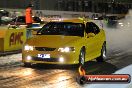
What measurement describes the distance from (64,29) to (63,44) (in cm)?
128

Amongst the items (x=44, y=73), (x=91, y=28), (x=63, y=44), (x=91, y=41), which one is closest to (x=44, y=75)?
(x=44, y=73)

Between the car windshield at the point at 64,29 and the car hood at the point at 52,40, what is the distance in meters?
0.35

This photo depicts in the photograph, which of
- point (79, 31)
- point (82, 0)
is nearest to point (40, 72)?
point (79, 31)

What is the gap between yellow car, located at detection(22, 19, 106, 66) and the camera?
42.7ft

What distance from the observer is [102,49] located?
1587cm

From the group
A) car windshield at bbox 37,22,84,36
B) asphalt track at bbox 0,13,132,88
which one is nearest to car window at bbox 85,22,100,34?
Result: car windshield at bbox 37,22,84,36

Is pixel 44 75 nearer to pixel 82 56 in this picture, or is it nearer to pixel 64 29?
pixel 82 56

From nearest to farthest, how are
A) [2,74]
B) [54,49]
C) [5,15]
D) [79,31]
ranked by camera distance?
[2,74] < [54,49] < [79,31] < [5,15]

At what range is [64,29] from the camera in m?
14.2

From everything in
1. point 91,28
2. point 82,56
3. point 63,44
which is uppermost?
point 91,28

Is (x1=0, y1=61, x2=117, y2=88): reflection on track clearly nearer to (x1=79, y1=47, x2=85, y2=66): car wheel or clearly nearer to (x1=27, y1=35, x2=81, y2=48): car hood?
(x1=79, y1=47, x2=85, y2=66): car wheel

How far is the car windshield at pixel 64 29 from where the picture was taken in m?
14.0

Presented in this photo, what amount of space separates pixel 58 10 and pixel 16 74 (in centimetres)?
4409

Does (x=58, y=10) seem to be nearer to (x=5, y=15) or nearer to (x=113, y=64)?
(x=5, y=15)
